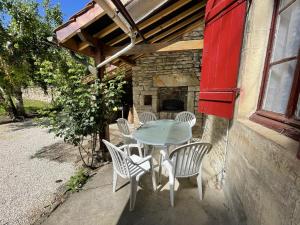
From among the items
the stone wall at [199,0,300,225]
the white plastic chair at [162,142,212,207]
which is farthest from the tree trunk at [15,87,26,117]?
the stone wall at [199,0,300,225]

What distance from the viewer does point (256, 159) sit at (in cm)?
120

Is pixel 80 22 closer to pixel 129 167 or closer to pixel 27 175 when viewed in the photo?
pixel 129 167

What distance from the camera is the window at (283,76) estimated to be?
990mm

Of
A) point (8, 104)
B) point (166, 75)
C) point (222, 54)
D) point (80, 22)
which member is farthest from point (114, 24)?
point (8, 104)

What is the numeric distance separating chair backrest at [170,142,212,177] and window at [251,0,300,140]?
26.0 inches

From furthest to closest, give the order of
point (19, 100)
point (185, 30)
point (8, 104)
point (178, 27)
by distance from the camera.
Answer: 1. point (19, 100)
2. point (8, 104)
3. point (185, 30)
4. point (178, 27)

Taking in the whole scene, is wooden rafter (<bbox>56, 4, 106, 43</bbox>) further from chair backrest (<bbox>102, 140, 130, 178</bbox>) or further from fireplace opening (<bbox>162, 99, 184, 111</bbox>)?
fireplace opening (<bbox>162, 99, 184, 111</bbox>)

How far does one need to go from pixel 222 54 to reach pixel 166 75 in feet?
9.79

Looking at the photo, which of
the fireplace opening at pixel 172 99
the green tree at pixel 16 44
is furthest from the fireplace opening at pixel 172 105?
the green tree at pixel 16 44

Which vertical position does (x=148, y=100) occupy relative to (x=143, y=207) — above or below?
above

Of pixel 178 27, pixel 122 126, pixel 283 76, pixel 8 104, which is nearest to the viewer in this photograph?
pixel 283 76

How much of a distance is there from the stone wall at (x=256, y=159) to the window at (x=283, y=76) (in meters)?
0.06

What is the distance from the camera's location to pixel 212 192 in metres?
2.12

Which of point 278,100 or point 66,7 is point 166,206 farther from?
point 66,7
